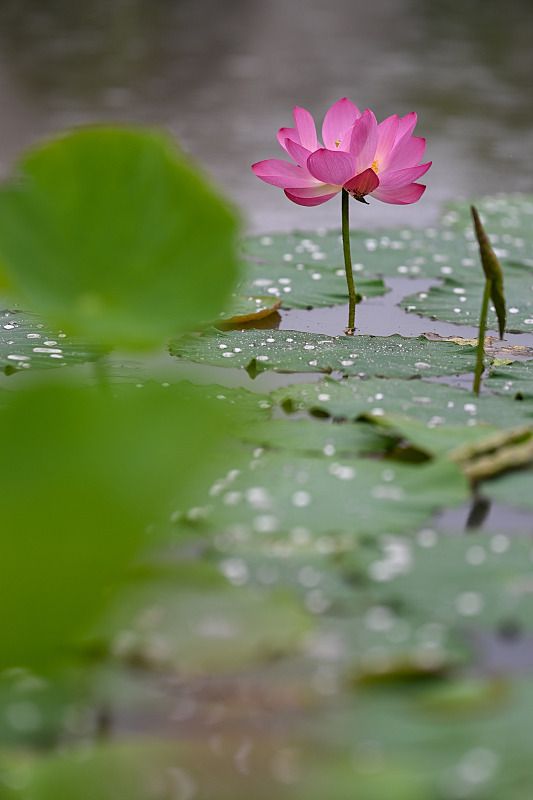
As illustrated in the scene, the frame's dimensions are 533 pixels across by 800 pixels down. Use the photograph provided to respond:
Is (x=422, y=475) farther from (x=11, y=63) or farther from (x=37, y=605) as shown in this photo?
(x=11, y=63)

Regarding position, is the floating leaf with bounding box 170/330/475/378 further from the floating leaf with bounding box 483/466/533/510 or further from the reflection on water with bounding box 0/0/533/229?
the reflection on water with bounding box 0/0/533/229

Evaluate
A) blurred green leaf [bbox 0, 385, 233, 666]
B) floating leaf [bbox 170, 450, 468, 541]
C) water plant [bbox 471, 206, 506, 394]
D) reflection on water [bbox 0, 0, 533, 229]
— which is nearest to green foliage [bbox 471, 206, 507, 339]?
water plant [bbox 471, 206, 506, 394]

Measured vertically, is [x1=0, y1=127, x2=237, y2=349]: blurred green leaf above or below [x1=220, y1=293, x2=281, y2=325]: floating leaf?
above

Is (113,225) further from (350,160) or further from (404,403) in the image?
(350,160)

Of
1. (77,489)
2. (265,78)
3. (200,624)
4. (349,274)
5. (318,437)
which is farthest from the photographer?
(265,78)

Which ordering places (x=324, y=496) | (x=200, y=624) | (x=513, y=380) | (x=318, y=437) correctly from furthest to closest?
(x=513, y=380)
(x=318, y=437)
(x=324, y=496)
(x=200, y=624)

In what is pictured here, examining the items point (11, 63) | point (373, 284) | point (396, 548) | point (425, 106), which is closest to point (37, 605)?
point (396, 548)

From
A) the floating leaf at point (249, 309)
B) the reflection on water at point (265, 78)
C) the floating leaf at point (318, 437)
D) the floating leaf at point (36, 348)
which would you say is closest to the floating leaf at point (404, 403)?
the floating leaf at point (318, 437)

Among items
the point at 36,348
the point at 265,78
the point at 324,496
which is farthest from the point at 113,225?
the point at 265,78
